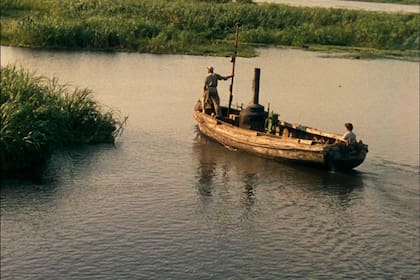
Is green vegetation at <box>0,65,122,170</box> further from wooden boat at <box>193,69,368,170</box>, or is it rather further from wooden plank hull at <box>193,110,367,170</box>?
wooden plank hull at <box>193,110,367,170</box>

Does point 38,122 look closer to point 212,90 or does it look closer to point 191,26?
point 212,90

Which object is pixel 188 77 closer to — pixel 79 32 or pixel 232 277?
pixel 79 32

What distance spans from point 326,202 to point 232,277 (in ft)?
23.1

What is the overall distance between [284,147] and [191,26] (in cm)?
3756

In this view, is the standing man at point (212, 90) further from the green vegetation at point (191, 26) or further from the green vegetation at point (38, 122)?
the green vegetation at point (191, 26)

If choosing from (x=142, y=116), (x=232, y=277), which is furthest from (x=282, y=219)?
(x=142, y=116)

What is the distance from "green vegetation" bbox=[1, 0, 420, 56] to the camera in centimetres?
5622

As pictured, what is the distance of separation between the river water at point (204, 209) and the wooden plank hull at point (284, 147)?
0.40 m

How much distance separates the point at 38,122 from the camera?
26.6 meters

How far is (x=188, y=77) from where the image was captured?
155 ft

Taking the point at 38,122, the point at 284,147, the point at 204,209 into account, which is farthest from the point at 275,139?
the point at 38,122

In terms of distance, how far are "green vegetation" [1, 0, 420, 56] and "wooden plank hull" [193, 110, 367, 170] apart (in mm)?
25602

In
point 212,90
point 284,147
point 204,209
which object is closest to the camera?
point 204,209

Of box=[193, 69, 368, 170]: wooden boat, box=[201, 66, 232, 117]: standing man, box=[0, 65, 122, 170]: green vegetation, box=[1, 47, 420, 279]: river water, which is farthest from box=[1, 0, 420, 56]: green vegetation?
box=[0, 65, 122, 170]: green vegetation
